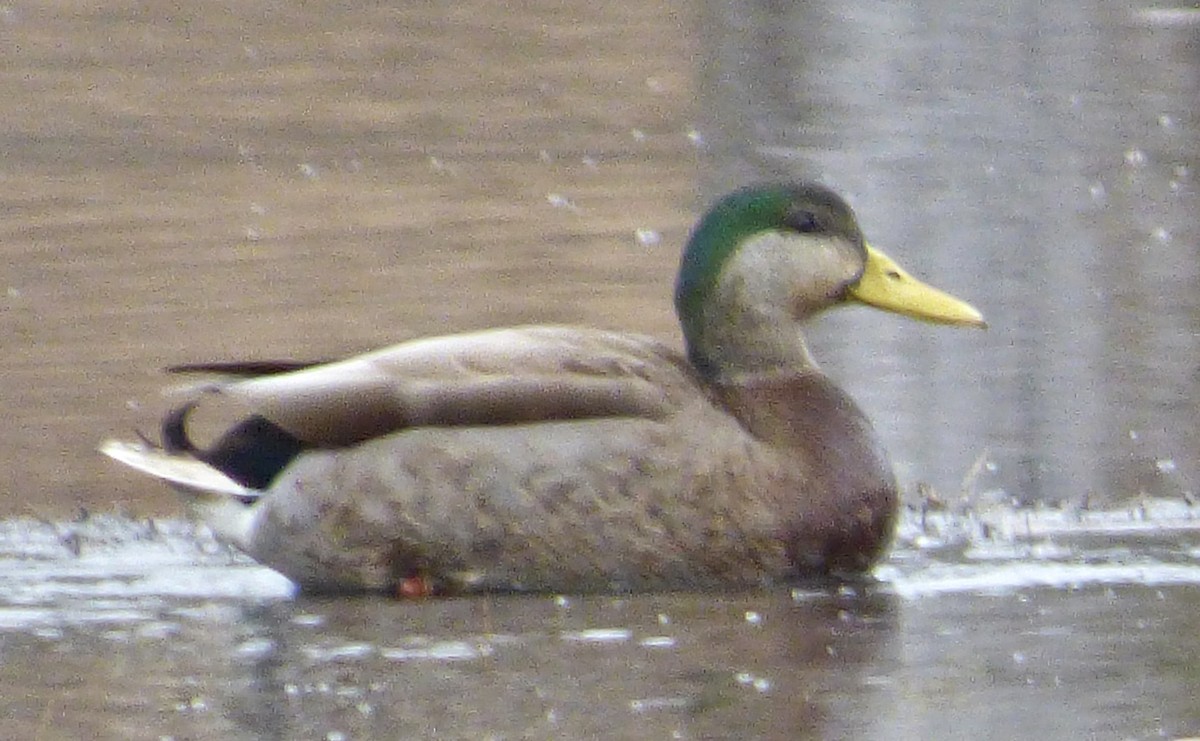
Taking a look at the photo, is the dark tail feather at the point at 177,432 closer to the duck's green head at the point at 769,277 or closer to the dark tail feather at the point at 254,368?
the dark tail feather at the point at 254,368

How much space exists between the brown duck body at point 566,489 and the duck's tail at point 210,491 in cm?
5

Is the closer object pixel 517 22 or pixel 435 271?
pixel 435 271

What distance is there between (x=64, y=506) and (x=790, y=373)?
7.63 ft

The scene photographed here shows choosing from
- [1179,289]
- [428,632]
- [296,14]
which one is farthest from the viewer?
[296,14]

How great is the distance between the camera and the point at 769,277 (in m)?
6.61

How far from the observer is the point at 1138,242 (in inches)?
480

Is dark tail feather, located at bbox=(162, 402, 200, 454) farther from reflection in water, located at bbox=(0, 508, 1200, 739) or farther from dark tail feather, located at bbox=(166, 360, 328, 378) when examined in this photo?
reflection in water, located at bbox=(0, 508, 1200, 739)

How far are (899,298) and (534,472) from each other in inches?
44.2

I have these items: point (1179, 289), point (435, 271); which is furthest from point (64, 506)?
point (1179, 289)

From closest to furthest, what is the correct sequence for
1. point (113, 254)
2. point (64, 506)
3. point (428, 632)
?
point (428, 632)
point (64, 506)
point (113, 254)

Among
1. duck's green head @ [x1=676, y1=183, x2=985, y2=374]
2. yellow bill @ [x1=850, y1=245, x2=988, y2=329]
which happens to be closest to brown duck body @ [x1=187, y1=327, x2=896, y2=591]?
duck's green head @ [x1=676, y1=183, x2=985, y2=374]

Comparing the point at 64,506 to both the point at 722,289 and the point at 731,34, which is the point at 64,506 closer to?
the point at 722,289

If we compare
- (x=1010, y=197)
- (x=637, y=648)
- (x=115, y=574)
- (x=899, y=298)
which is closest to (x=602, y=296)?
Answer: (x=1010, y=197)

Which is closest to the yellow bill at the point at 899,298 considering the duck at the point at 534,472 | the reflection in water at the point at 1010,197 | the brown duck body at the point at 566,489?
the duck at the point at 534,472
